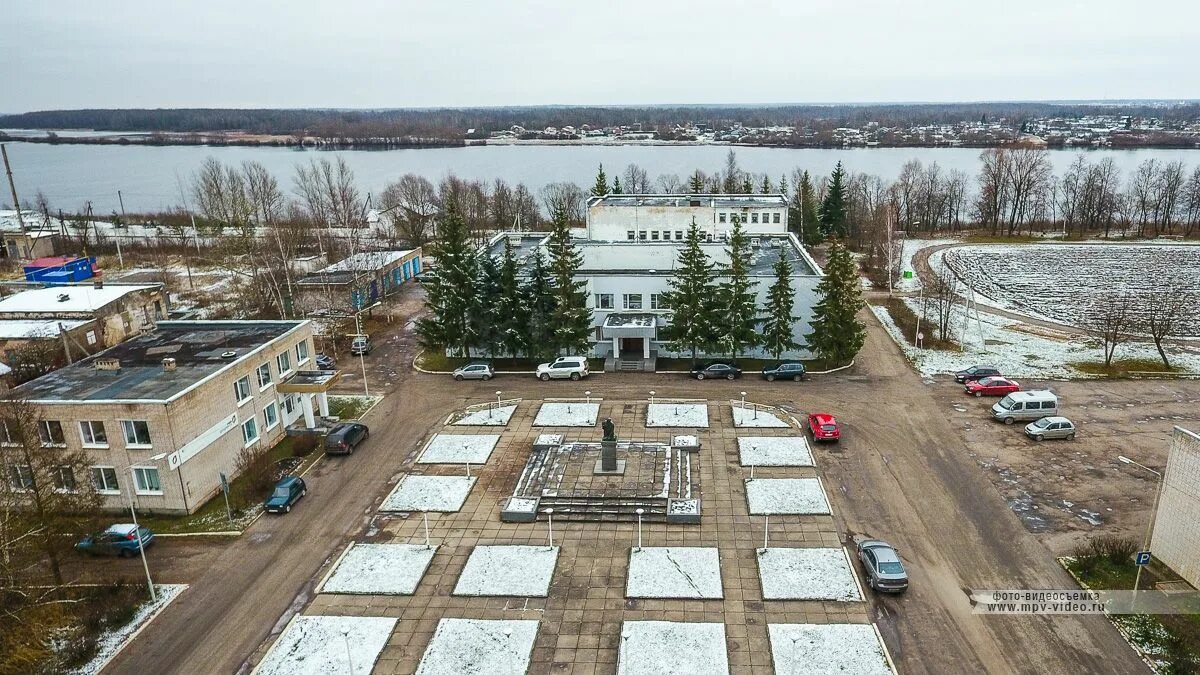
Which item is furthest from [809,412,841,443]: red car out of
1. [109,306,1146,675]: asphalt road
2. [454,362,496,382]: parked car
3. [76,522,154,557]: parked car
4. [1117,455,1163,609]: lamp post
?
[76,522,154,557]: parked car

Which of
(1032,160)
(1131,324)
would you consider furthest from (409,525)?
(1032,160)

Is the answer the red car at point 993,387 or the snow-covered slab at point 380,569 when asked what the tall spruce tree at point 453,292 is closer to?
the snow-covered slab at point 380,569

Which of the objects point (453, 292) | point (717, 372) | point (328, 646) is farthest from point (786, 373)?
point (328, 646)

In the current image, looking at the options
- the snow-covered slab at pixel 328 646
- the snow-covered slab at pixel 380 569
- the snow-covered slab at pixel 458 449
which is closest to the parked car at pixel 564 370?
the snow-covered slab at pixel 458 449

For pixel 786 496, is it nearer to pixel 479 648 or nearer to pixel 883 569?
pixel 883 569

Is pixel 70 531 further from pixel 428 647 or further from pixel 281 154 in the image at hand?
pixel 281 154

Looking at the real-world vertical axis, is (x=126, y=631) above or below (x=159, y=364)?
below
